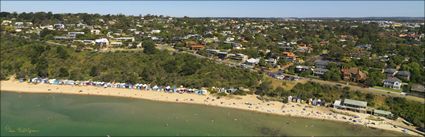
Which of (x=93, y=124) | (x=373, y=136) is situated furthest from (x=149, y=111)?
(x=373, y=136)

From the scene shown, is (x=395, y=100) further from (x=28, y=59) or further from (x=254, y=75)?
(x=28, y=59)

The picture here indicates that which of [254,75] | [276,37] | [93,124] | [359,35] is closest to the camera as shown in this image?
[93,124]

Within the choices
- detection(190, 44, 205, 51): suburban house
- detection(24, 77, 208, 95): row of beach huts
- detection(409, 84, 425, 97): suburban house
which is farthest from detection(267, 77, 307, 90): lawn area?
detection(190, 44, 205, 51): suburban house

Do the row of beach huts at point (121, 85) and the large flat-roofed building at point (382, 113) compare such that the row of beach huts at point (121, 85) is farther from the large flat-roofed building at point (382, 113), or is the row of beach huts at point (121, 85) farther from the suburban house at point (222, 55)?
the large flat-roofed building at point (382, 113)

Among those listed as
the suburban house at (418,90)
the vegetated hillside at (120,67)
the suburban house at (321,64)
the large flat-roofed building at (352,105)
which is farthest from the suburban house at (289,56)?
the large flat-roofed building at (352,105)

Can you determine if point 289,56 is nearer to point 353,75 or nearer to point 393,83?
point 353,75

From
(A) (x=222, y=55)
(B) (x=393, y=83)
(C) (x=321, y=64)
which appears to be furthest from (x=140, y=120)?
(B) (x=393, y=83)
